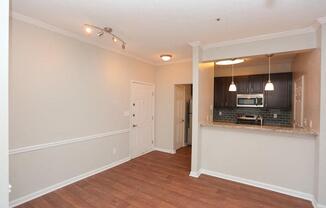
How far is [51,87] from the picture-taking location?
9.46 ft

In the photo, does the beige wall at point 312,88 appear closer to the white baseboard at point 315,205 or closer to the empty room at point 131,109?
the empty room at point 131,109

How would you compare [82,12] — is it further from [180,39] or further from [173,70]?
[173,70]

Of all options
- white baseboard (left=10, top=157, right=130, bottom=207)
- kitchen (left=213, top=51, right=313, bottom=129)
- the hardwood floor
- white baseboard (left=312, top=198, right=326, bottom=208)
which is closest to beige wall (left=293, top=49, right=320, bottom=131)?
white baseboard (left=312, top=198, right=326, bottom=208)

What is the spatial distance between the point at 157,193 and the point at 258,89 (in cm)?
424

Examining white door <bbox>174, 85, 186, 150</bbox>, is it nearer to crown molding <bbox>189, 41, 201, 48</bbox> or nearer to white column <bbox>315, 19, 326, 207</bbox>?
crown molding <bbox>189, 41, 201, 48</bbox>

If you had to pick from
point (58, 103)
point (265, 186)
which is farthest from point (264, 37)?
point (58, 103)

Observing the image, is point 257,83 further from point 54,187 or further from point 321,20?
point 54,187

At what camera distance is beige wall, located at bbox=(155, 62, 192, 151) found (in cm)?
509

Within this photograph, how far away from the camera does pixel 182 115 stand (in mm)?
5789

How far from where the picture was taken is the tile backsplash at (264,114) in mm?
5078

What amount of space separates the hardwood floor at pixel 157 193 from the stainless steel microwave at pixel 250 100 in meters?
2.82

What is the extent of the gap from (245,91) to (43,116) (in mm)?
5288

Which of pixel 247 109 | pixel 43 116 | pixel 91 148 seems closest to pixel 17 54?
pixel 43 116

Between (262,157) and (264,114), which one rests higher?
(264,114)
